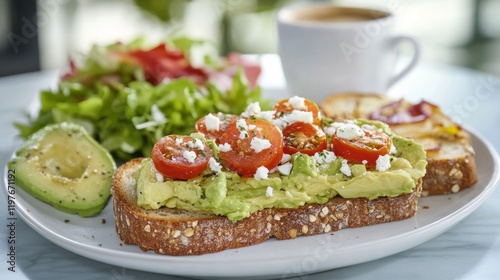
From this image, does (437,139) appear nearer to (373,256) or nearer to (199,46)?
(373,256)

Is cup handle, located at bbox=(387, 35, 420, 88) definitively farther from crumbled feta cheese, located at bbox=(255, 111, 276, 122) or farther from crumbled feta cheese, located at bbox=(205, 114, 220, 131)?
crumbled feta cheese, located at bbox=(205, 114, 220, 131)

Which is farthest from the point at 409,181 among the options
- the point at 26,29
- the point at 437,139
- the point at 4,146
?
the point at 26,29

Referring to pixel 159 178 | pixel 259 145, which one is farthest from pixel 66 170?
pixel 259 145

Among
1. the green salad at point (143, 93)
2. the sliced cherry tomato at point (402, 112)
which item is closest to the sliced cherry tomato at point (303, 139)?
the sliced cherry tomato at point (402, 112)

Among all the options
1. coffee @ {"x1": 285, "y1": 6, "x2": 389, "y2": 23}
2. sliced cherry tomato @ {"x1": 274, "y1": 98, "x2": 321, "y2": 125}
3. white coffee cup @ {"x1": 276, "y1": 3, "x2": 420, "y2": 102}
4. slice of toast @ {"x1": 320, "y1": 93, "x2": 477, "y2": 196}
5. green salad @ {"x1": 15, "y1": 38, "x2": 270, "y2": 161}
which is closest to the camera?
sliced cherry tomato @ {"x1": 274, "y1": 98, "x2": 321, "y2": 125}

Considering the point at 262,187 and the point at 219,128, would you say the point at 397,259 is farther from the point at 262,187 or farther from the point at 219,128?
the point at 219,128

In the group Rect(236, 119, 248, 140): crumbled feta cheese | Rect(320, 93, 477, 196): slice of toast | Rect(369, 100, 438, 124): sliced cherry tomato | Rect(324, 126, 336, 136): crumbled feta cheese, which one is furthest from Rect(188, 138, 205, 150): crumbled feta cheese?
Rect(369, 100, 438, 124): sliced cherry tomato
